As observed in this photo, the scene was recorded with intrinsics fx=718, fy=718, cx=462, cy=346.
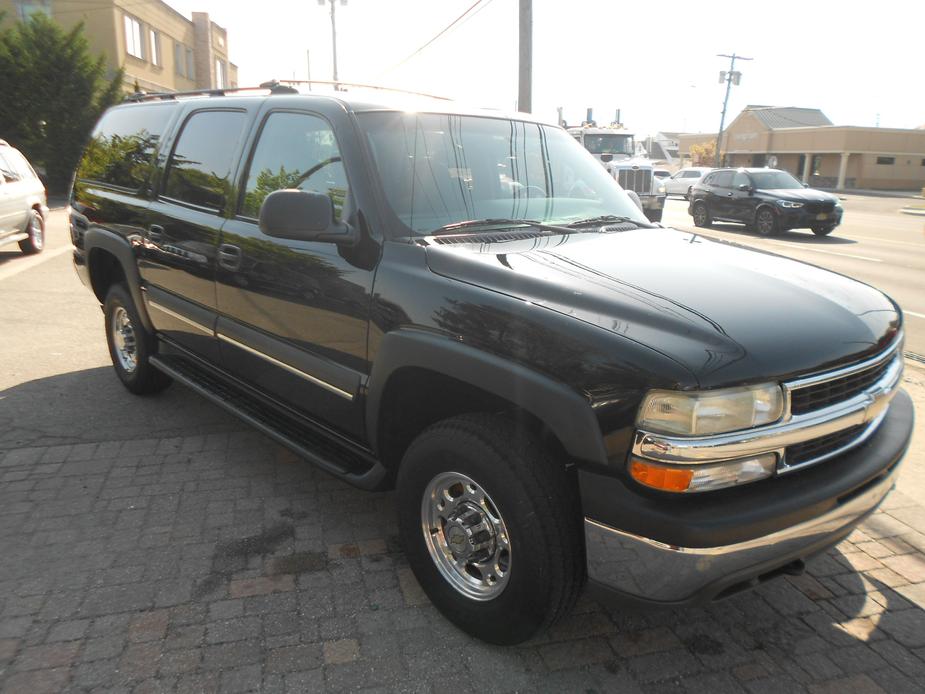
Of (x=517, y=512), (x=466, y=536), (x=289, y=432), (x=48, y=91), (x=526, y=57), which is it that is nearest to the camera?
(x=517, y=512)

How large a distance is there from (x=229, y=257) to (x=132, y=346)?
2.10m

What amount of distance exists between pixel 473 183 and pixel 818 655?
2391 millimetres

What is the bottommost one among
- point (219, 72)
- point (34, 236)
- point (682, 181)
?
point (34, 236)

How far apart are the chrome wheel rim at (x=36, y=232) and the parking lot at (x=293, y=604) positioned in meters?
9.05

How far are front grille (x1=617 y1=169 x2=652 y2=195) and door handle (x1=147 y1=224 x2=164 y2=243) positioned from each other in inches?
705

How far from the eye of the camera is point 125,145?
197 inches

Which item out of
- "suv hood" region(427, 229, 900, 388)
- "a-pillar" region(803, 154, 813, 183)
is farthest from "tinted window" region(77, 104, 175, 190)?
"a-pillar" region(803, 154, 813, 183)

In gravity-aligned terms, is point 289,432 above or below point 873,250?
above

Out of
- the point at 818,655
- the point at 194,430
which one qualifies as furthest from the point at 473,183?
the point at 194,430

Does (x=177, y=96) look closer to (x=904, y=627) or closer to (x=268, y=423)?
(x=268, y=423)

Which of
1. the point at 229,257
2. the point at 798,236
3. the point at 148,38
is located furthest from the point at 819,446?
the point at 148,38

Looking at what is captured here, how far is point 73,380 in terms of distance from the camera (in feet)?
18.8

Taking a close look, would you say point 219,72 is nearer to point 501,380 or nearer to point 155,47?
point 155,47

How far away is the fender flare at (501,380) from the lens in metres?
2.18
